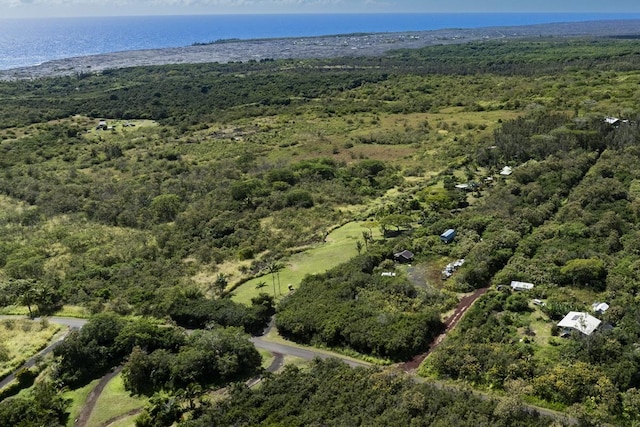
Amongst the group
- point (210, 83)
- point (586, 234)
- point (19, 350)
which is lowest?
point (19, 350)

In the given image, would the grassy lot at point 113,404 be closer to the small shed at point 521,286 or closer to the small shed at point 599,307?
the small shed at point 521,286

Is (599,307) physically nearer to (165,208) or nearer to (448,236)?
(448,236)

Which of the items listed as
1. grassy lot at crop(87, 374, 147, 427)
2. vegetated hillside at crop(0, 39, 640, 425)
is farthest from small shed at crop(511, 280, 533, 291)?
grassy lot at crop(87, 374, 147, 427)

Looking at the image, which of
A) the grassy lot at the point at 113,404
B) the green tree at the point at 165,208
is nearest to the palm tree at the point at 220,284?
the grassy lot at the point at 113,404

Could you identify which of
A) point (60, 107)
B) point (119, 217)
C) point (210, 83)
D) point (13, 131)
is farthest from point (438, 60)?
point (119, 217)

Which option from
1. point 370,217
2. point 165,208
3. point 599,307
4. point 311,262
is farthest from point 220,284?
point 599,307

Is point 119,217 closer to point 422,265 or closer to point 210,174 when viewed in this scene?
point 210,174
